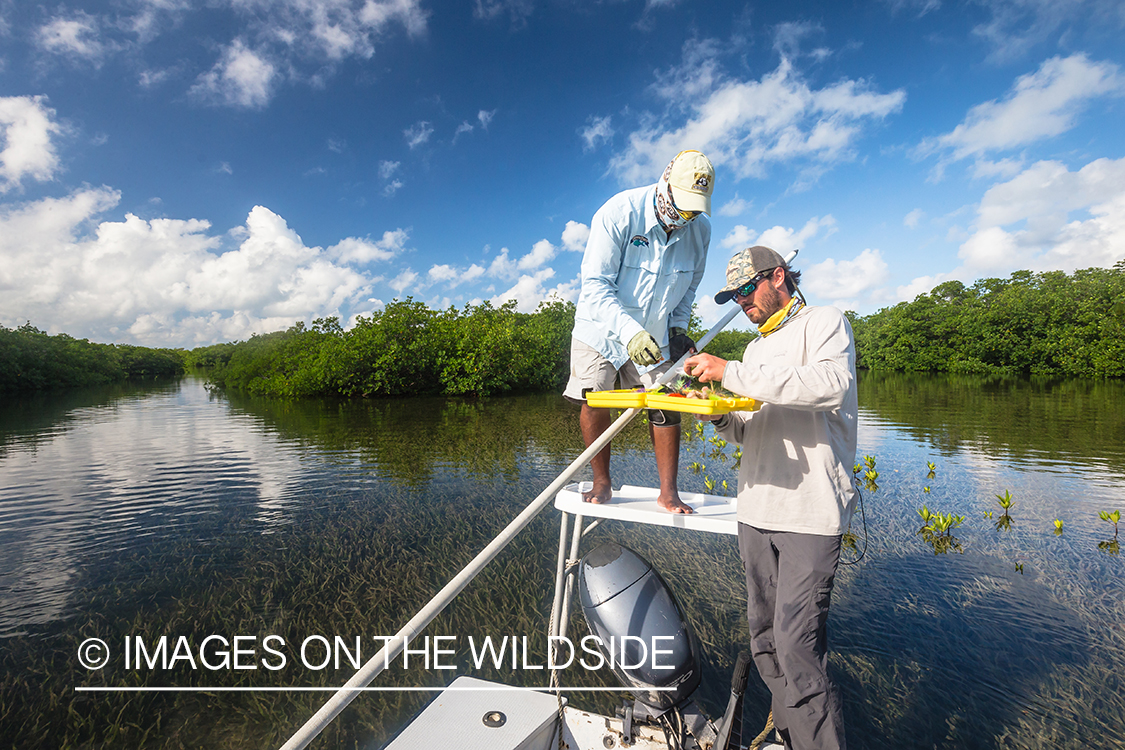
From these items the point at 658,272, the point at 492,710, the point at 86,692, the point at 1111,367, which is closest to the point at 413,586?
the point at 86,692

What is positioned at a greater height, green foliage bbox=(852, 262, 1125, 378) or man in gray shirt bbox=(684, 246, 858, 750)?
green foliage bbox=(852, 262, 1125, 378)

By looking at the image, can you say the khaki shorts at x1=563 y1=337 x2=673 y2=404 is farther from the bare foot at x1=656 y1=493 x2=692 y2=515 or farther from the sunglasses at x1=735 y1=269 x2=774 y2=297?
the sunglasses at x1=735 y1=269 x2=774 y2=297

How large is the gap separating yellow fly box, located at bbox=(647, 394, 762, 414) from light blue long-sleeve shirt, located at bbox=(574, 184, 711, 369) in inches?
37.6

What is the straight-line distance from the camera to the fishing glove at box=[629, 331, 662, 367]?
235cm

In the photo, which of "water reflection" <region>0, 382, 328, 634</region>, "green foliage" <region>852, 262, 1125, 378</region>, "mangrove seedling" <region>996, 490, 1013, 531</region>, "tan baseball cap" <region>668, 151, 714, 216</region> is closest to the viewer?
"tan baseball cap" <region>668, 151, 714, 216</region>

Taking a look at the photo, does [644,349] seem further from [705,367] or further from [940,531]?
[940,531]

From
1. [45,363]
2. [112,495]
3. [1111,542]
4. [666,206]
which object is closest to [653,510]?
[666,206]

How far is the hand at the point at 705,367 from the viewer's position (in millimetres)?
1695

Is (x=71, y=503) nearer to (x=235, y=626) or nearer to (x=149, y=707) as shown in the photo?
(x=235, y=626)

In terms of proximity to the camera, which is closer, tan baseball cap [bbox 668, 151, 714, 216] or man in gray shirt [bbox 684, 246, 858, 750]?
man in gray shirt [bbox 684, 246, 858, 750]

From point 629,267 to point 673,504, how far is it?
53.7 inches

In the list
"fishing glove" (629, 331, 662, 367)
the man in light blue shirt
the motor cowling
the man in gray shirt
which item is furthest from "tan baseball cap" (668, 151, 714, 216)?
the motor cowling

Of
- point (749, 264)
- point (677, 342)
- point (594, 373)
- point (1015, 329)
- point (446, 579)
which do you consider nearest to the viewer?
point (749, 264)

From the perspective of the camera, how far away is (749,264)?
198 cm
